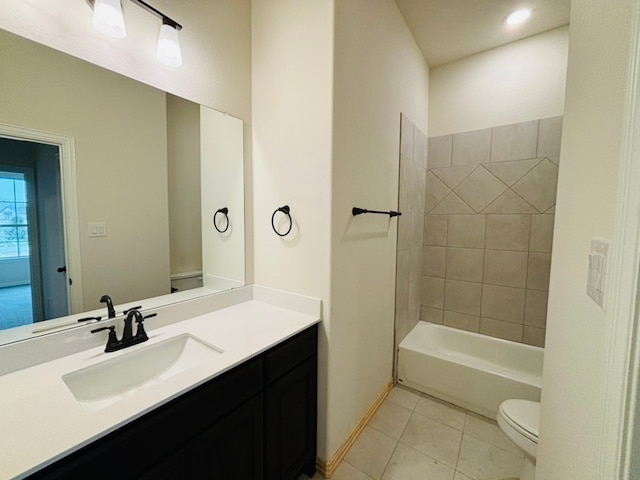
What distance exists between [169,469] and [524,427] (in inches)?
59.0

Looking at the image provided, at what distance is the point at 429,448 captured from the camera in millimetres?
1611

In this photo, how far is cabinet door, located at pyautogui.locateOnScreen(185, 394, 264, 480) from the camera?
33.8 inches

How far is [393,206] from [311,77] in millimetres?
1066

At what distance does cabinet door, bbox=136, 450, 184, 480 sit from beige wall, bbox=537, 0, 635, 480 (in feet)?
3.30

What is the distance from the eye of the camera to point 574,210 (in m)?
0.67

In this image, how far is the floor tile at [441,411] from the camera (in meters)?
1.84

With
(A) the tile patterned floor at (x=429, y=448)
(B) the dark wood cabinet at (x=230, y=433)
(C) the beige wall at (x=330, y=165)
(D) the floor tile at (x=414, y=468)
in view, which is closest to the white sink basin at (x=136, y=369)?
(B) the dark wood cabinet at (x=230, y=433)

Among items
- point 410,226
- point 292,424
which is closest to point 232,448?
point 292,424

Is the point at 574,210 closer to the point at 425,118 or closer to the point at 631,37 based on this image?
the point at 631,37

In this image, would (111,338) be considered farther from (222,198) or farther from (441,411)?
(441,411)

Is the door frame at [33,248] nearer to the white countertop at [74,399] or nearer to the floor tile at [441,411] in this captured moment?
the white countertop at [74,399]

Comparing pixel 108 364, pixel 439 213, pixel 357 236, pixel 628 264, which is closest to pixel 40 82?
pixel 108 364

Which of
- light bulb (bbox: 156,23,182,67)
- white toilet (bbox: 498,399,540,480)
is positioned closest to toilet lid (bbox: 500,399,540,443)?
white toilet (bbox: 498,399,540,480)

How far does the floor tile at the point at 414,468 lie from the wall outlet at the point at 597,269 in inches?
58.0
